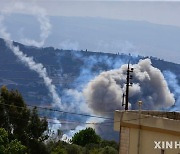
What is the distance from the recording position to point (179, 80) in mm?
176500

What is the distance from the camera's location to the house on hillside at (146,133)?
11.4 meters

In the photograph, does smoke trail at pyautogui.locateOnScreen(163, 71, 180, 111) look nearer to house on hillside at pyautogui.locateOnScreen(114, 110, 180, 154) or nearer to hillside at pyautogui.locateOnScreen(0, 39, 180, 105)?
hillside at pyautogui.locateOnScreen(0, 39, 180, 105)

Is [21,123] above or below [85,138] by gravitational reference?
below

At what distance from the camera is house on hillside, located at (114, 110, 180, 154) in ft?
37.5

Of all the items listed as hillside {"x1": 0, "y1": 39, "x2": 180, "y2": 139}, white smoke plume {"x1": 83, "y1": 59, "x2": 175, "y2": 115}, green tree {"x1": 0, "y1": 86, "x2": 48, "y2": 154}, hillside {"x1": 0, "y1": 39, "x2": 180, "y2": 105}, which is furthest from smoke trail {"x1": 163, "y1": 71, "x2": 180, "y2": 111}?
green tree {"x1": 0, "y1": 86, "x2": 48, "y2": 154}

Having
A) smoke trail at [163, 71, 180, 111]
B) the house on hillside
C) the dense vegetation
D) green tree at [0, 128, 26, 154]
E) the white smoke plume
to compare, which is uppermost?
smoke trail at [163, 71, 180, 111]

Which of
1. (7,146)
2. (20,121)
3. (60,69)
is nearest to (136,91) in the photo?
(60,69)

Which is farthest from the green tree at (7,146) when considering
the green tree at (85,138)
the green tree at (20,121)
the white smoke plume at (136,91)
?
the white smoke plume at (136,91)

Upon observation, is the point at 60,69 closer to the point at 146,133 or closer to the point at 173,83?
the point at 173,83

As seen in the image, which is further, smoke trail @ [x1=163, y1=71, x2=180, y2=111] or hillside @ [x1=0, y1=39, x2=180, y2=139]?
smoke trail @ [x1=163, y1=71, x2=180, y2=111]

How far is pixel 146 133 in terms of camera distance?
1202 centimetres

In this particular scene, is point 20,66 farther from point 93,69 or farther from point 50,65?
point 93,69

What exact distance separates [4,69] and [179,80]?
57278 mm

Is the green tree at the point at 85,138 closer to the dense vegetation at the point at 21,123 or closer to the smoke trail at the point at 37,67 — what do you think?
the dense vegetation at the point at 21,123
